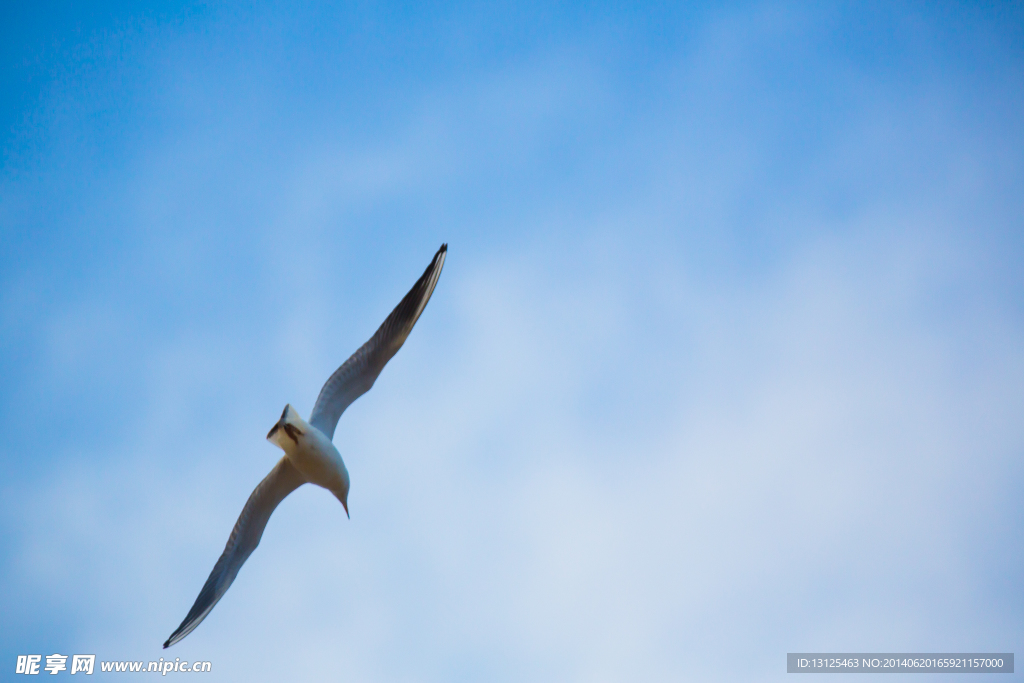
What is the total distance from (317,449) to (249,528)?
7.28 ft

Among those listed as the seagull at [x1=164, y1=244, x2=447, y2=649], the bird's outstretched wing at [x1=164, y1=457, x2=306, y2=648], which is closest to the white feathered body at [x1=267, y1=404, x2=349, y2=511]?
the seagull at [x1=164, y1=244, x2=447, y2=649]

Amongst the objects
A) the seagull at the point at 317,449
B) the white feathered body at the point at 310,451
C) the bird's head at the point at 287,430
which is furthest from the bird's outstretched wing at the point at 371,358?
the bird's head at the point at 287,430

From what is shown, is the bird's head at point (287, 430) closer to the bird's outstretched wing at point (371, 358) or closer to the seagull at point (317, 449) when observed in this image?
the seagull at point (317, 449)

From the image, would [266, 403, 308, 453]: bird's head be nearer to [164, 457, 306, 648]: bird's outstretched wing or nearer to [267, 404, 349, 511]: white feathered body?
[267, 404, 349, 511]: white feathered body

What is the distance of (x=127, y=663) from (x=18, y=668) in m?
4.28

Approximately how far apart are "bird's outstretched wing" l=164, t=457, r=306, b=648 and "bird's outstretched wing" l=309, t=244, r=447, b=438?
34.7 inches

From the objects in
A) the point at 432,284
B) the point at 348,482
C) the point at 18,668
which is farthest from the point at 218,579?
the point at 18,668

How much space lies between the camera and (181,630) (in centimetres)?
895

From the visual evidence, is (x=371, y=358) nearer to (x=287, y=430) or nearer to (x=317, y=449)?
(x=317, y=449)

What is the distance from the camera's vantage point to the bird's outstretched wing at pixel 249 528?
9477 millimetres

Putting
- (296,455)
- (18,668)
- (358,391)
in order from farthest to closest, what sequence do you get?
(18,668) < (358,391) < (296,455)

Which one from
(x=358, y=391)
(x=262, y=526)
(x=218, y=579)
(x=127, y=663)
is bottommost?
(x=127, y=663)

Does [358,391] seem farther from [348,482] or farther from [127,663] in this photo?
[127,663]

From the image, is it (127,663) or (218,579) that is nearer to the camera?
(218,579)
